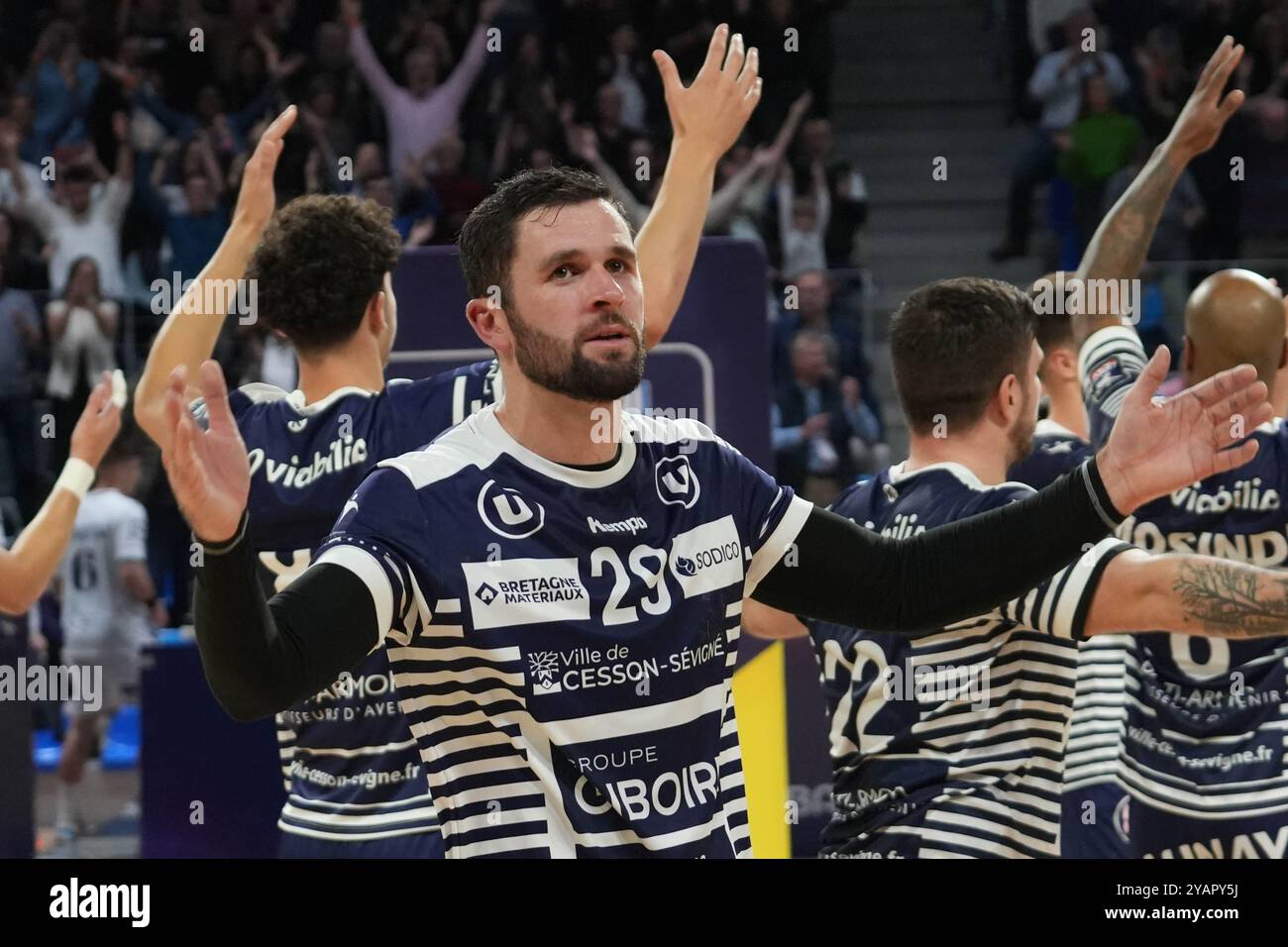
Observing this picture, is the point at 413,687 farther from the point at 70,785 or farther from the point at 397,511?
the point at 70,785

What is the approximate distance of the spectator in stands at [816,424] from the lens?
9.02 metres

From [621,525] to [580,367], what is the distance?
28 cm

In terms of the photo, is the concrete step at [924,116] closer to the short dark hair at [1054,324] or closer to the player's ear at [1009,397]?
the short dark hair at [1054,324]

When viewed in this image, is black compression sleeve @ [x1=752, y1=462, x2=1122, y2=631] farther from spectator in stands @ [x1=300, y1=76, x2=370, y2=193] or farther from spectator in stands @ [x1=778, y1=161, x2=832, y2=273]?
spectator in stands @ [x1=300, y1=76, x2=370, y2=193]

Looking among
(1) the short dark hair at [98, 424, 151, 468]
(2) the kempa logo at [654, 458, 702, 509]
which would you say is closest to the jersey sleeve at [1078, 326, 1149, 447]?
(2) the kempa logo at [654, 458, 702, 509]

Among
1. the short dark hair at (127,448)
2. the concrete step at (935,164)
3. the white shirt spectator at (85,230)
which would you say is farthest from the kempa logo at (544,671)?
the concrete step at (935,164)

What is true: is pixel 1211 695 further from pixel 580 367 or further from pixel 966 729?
pixel 580 367

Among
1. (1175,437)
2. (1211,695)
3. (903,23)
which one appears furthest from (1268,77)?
(1175,437)

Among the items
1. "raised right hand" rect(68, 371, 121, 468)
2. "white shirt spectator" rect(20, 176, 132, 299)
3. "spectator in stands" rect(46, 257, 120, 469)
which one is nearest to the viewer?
"raised right hand" rect(68, 371, 121, 468)

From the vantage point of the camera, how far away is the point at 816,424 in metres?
9.22

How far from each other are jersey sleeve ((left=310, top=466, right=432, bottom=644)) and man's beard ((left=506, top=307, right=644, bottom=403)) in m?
0.29

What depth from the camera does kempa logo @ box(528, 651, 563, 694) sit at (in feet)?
8.95

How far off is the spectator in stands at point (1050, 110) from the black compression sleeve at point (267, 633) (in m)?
10.2
